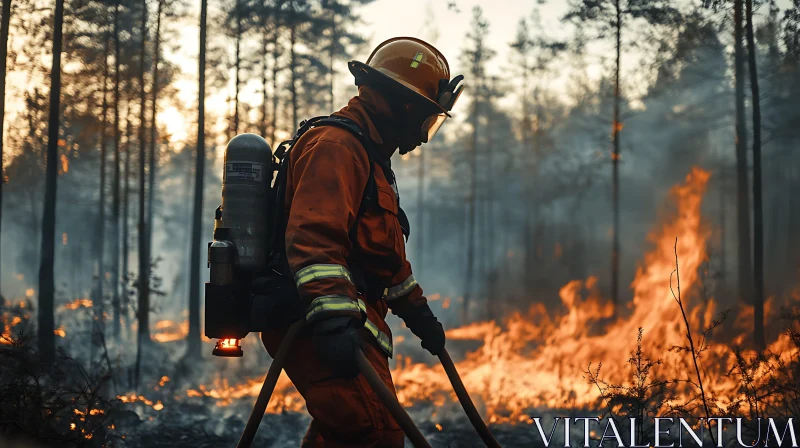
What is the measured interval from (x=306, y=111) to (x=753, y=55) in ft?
54.1

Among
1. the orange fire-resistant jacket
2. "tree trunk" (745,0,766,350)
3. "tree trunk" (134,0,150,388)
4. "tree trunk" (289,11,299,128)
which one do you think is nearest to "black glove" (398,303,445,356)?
the orange fire-resistant jacket

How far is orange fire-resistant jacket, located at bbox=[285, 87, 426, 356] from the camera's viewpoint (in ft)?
9.54

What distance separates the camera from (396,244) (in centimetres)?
350

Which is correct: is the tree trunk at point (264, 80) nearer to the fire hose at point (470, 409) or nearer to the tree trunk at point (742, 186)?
the tree trunk at point (742, 186)

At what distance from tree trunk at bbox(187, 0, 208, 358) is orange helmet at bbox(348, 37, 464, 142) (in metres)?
10.7

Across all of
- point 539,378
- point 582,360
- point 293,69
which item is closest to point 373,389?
point 539,378

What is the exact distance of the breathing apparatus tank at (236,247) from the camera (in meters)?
3.32

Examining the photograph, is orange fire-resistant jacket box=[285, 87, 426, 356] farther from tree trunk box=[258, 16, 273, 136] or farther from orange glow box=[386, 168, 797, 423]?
tree trunk box=[258, 16, 273, 136]

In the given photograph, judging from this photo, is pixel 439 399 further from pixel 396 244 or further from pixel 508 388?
pixel 396 244

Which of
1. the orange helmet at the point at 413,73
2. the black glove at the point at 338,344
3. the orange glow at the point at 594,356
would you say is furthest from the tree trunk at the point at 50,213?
the black glove at the point at 338,344

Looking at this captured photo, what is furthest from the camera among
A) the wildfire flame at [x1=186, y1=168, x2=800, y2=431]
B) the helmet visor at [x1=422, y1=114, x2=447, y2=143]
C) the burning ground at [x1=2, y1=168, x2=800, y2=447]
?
the wildfire flame at [x1=186, y1=168, x2=800, y2=431]

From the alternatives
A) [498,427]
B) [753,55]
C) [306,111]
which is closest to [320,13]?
[306,111]

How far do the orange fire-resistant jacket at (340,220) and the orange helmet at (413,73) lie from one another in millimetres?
132

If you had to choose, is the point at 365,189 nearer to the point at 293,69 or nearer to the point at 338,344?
the point at 338,344
